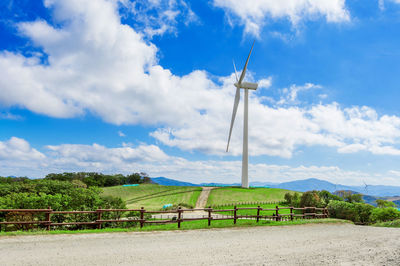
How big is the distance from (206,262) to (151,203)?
240 ft

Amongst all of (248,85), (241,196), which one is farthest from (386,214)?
(248,85)

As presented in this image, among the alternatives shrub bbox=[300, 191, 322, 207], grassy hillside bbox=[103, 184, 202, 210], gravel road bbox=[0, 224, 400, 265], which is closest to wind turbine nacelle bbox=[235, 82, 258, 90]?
grassy hillside bbox=[103, 184, 202, 210]

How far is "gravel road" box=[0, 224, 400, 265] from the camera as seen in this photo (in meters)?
10.7

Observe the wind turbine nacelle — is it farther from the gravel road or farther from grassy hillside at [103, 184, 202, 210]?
the gravel road

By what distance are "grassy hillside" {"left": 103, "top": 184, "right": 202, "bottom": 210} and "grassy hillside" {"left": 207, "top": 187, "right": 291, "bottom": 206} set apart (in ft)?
21.1

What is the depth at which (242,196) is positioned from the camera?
277 ft

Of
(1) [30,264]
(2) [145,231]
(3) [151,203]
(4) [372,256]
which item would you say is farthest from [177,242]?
(3) [151,203]

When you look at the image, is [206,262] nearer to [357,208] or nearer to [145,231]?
[145,231]

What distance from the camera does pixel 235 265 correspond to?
1014 centimetres

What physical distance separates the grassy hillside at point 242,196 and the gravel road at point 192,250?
63.8m

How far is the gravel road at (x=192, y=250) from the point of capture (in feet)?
35.2

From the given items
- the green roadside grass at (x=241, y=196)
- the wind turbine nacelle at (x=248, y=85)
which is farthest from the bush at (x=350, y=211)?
the wind turbine nacelle at (x=248, y=85)

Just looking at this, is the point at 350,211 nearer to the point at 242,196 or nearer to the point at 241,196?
the point at 242,196

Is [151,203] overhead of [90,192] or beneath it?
beneath
